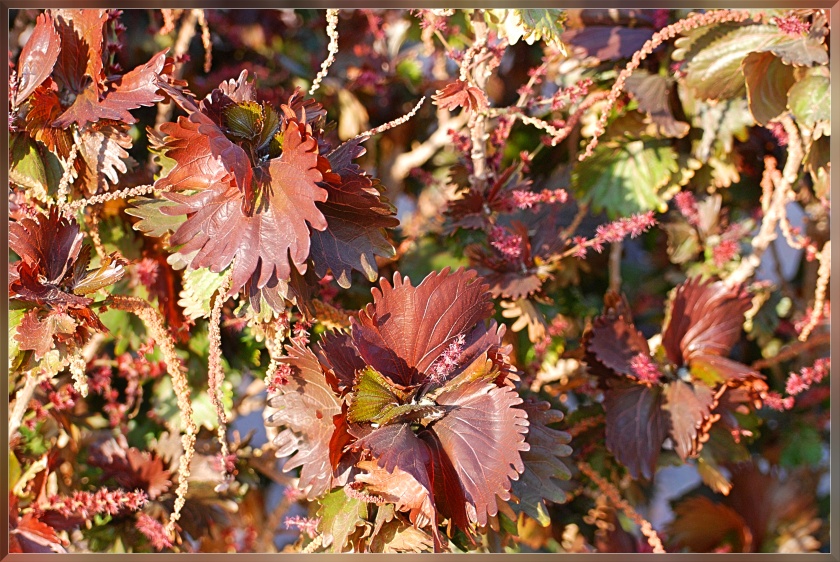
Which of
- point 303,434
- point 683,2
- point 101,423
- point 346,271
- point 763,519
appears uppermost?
point 683,2

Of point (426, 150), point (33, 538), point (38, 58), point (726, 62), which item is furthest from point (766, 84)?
point (33, 538)

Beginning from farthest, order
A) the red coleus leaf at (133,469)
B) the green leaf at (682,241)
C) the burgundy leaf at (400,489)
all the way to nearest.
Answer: the green leaf at (682,241), the red coleus leaf at (133,469), the burgundy leaf at (400,489)

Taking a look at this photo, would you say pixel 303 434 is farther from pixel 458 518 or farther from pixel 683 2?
pixel 683 2

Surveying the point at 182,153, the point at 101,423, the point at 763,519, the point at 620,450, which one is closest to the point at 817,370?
the point at 620,450

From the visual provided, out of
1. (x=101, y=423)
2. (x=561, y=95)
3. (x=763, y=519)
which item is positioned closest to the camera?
(x=561, y=95)

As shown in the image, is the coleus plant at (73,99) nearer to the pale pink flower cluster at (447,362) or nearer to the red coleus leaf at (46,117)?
the red coleus leaf at (46,117)

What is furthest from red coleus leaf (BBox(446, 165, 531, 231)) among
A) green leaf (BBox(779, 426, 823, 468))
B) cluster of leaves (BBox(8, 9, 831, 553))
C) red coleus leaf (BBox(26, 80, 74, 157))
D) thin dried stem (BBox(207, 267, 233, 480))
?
green leaf (BBox(779, 426, 823, 468))

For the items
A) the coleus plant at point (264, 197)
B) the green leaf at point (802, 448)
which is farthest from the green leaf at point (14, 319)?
the green leaf at point (802, 448)
